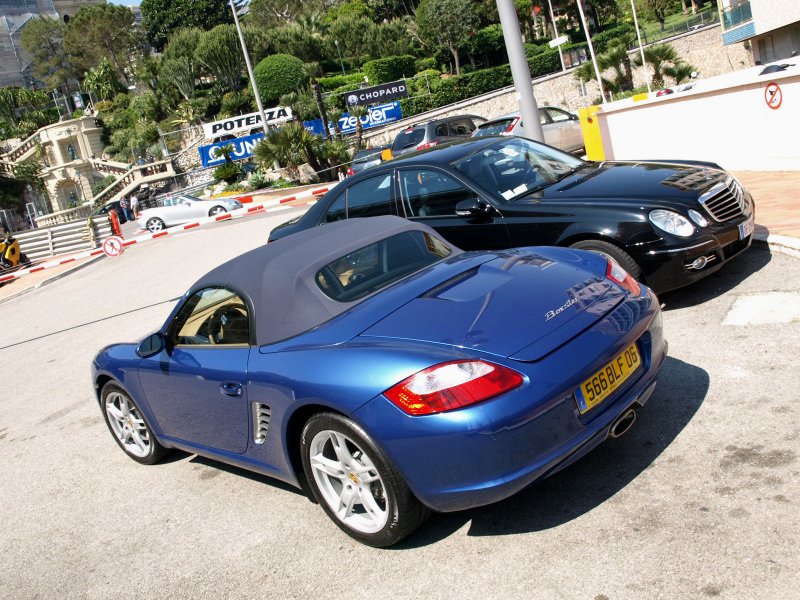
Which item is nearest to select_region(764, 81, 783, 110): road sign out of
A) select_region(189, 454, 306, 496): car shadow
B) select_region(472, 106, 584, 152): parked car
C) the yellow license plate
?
the yellow license plate

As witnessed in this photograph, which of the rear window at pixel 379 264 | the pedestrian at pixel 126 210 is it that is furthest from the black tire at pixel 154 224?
the rear window at pixel 379 264

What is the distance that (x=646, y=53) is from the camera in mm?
46812

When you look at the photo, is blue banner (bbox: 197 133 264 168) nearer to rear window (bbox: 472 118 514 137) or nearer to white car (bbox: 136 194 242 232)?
white car (bbox: 136 194 242 232)

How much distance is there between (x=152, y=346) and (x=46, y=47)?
119 metres

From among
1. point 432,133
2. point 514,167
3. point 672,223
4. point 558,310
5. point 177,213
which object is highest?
point 432,133

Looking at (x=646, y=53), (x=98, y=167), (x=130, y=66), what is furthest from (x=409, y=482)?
(x=130, y=66)

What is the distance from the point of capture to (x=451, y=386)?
3.49m

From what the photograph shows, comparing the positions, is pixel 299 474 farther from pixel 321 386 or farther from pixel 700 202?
pixel 700 202

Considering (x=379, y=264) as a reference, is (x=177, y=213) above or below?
above

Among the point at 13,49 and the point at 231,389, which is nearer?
the point at 231,389

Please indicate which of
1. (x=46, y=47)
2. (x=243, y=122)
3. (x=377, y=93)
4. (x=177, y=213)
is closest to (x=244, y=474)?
(x=177, y=213)

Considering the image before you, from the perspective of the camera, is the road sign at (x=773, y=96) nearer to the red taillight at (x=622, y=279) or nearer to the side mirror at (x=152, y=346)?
the red taillight at (x=622, y=279)

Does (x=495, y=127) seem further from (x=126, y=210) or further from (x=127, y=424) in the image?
(x=126, y=210)

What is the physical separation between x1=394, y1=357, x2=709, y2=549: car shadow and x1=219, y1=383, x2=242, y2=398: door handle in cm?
116
